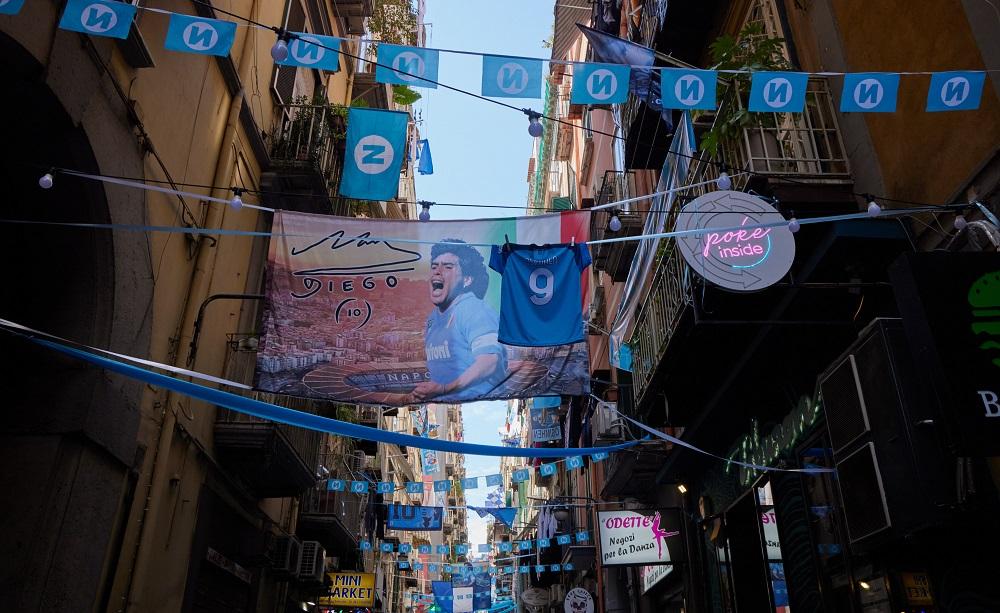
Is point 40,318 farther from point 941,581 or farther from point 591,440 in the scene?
point 591,440

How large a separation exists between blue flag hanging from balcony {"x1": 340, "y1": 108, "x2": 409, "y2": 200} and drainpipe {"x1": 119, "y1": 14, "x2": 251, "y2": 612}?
2.61 metres

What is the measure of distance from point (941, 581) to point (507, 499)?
61056mm

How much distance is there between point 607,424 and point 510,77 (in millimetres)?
11644

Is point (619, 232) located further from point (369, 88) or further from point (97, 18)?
point (97, 18)

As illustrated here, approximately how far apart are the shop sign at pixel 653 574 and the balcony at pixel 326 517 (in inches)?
298

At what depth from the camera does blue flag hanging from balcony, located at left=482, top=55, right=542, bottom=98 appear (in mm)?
6859

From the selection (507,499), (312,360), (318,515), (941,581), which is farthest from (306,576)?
(507,499)

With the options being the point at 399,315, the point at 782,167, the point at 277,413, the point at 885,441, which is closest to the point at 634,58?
the point at 782,167

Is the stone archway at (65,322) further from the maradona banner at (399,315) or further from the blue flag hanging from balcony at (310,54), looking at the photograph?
the blue flag hanging from balcony at (310,54)

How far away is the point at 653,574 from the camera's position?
15500mm

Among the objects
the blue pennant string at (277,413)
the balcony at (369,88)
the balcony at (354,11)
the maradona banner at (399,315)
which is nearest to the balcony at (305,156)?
the maradona banner at (399,315)

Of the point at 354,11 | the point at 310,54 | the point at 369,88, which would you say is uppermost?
the point at 354,11

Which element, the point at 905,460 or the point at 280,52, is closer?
the point at 905,460

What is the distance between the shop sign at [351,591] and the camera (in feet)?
67.6
